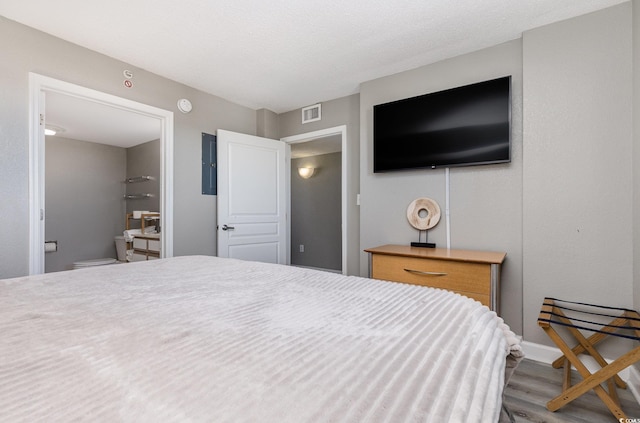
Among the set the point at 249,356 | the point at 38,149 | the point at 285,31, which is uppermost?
the point at 285,31

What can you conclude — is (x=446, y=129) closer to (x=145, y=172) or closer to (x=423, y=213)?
(x=423, y=213)

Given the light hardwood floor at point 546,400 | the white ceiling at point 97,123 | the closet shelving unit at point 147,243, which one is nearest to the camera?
the light hardwood floor at point 546,400

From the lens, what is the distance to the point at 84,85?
2.40 meters

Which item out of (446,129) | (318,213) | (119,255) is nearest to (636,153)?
A: (446,129)

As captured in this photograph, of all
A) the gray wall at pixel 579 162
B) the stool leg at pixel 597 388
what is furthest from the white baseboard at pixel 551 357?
the stool leg at pixel 597 388

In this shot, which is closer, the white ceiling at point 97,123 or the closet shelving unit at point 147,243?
the white ceiling at point 97,123

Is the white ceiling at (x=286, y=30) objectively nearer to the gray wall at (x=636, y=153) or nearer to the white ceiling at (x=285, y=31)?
the white ceiling at (x=285, y=31)

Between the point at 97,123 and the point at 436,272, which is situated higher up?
the point at 97,123

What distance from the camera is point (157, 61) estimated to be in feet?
8.58

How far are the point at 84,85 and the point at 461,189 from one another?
322 centimetres

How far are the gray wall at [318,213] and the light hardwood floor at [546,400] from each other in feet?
11.5

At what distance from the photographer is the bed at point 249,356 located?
1.45 ft

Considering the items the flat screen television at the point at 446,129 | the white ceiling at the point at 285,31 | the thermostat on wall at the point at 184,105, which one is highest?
the white ceiling at the point at 285,31

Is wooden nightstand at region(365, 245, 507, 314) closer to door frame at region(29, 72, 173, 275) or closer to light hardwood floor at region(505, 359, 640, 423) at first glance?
light hardwood floor at region(505, 359, 640, 423)
